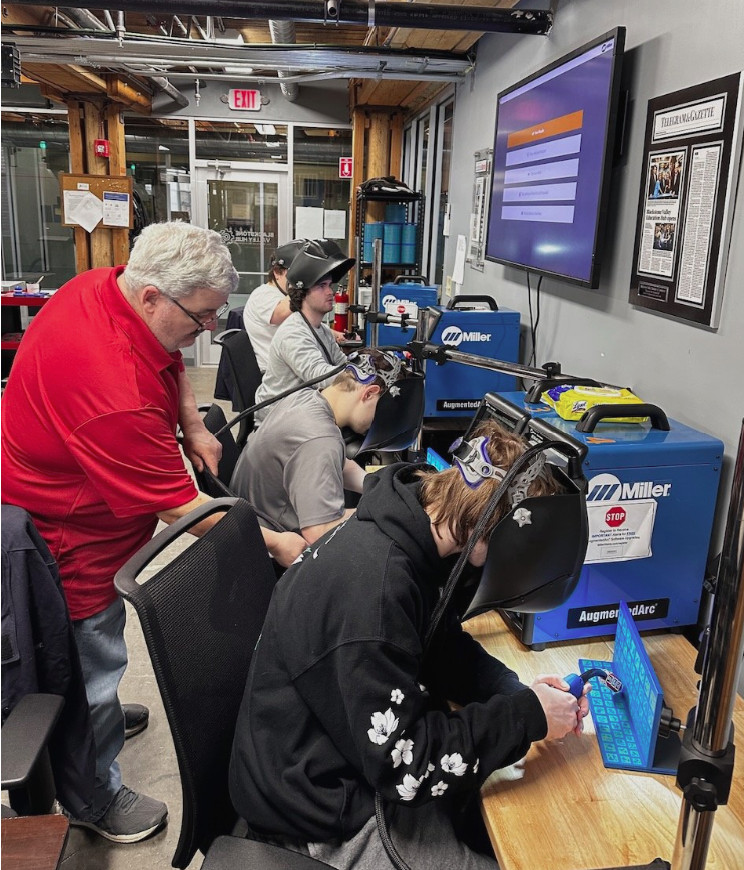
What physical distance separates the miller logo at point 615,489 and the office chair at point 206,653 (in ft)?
2.18

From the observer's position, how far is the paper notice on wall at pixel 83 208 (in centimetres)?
709

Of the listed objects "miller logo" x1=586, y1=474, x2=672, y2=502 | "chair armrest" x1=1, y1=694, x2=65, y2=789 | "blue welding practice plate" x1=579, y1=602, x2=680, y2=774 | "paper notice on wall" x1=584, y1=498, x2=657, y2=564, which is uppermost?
"miller logo" x1=586, y1=474, x2=672, y2=502

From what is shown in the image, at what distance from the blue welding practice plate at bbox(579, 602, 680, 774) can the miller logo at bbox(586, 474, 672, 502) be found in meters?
0.23

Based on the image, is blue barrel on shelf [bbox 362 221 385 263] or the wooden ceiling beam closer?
blue barrel on shelf [bbox 362 221 385 263]

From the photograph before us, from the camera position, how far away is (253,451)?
2029 millimetres

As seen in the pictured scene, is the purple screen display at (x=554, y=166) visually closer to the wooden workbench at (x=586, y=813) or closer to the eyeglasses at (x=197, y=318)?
the eyeglasses at (x=197, y=318)

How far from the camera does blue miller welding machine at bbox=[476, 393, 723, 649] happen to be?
1.42m

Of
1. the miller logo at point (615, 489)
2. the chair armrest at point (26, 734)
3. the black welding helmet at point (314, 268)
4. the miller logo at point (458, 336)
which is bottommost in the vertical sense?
the chair armrest at point (26, 734)

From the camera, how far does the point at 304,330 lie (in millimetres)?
3039

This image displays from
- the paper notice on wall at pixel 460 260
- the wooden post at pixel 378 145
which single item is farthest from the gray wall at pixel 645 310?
the wooden post at pixel 378 145

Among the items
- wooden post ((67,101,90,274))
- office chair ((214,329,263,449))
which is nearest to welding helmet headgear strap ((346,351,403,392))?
office chair ((214,329,263,449))

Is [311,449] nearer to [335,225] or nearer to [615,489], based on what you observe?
[615,489]

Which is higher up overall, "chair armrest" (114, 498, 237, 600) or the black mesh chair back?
"chair armrest" (114, 498, 237, 600)

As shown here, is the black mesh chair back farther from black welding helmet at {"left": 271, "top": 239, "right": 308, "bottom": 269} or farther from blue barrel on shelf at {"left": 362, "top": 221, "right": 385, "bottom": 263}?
blue barrel on shelf at {"left": 362, "top": 221, "right": 385, "bottom": 263}
